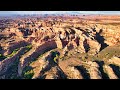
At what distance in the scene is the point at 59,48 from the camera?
218 inches

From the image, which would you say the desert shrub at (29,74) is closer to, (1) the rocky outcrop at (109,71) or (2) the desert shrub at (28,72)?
(2) the desert shrub at (28,72)

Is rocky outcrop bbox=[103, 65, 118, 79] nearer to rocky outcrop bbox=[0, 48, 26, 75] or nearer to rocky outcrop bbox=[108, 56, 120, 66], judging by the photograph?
rocky outcrop bbox=[108, 56, 120, 66]

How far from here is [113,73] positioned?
14.6 ft

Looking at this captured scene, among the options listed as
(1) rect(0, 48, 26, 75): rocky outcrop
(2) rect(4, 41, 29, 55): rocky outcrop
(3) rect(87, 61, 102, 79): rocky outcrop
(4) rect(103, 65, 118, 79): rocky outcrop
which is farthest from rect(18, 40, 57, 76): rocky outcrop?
(4) rect(103, 65, 118, 79): rocky outcrop

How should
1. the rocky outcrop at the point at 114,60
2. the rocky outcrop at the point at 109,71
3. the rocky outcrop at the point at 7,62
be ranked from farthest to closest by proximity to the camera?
the rocky outcrop at the point at 114,60, the rocky outcrop at the point at 7,62, the rocky outcrop at the point at 109,71

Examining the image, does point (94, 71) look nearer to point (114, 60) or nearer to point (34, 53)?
point (114, 60)

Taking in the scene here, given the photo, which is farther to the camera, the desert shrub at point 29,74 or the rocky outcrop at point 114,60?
the rocky outcrop at point 114,60

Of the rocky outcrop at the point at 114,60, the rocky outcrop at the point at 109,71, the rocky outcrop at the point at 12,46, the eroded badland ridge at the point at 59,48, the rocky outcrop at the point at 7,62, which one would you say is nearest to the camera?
the rocky outcrop at the point at 109,71

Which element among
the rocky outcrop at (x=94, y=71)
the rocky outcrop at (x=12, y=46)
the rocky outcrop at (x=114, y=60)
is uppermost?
the rocky outcrop at (x=12, y=46)

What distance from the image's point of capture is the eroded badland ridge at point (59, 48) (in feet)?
15.5

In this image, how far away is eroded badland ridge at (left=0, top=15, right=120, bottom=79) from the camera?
4.71 metres

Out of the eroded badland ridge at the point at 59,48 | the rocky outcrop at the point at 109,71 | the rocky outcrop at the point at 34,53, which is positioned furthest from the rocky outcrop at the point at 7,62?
the rocky outcrop at the point at 109,71

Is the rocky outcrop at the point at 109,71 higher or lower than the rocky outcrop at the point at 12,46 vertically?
lower

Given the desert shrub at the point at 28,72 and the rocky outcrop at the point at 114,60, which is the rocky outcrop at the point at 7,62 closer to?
the desert shrub at the point at 28,72
